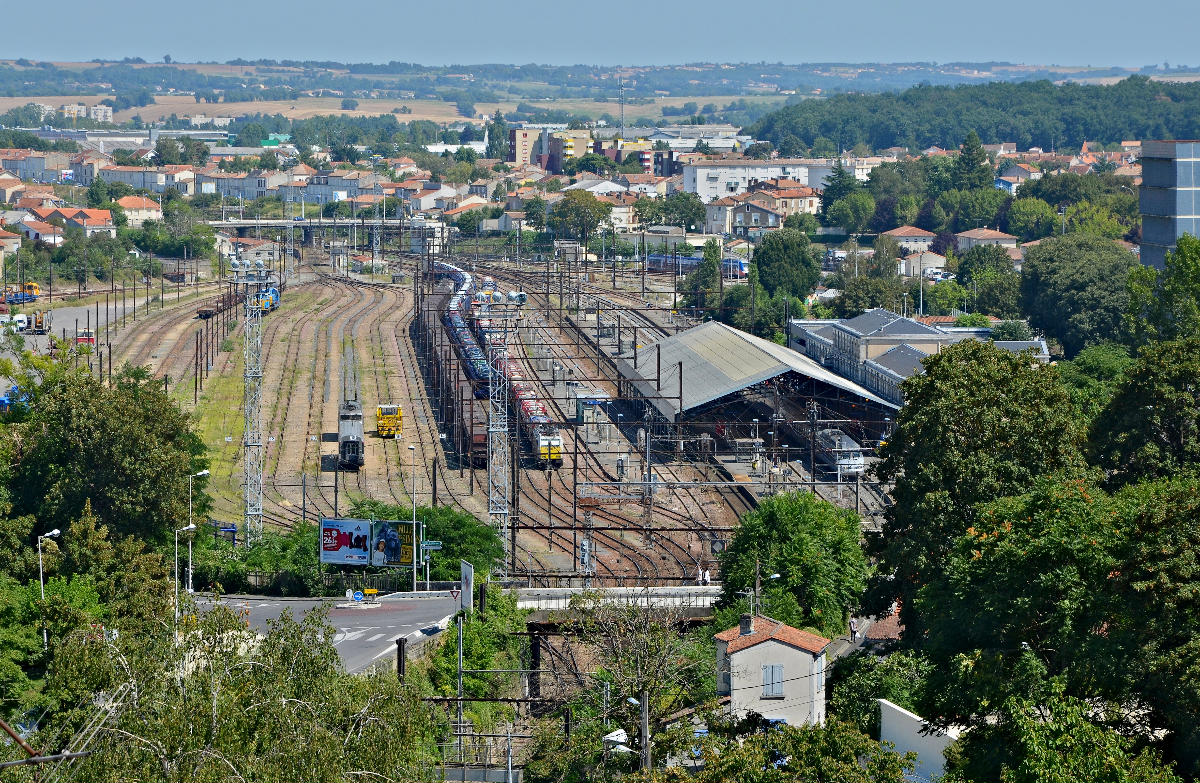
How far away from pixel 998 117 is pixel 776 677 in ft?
474

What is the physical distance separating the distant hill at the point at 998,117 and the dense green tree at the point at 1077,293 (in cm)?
8652

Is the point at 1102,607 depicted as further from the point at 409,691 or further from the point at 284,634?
the point at 284,634

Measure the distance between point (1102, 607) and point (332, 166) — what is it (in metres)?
123

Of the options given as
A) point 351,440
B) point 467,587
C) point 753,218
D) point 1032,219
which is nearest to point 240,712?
point 467,587

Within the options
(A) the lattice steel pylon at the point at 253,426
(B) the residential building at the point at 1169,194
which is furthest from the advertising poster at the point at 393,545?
(B) the residential building at the point at 1169,194

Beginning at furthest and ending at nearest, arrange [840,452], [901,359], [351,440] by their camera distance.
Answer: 1. [901,359]
2. [351,440]
3. [840,452]

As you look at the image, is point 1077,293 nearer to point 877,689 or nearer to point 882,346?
point 882,346

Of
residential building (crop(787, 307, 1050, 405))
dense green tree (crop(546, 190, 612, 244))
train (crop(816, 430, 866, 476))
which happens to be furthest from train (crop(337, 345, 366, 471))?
dense green tree (crop(546, 190, 612, 244))

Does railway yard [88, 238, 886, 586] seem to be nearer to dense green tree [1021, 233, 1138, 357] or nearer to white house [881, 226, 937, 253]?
dense green tree [1021, 233, 1138, 357]

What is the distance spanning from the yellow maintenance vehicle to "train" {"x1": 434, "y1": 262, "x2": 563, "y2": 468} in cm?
193

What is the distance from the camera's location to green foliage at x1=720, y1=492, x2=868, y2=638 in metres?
22.9

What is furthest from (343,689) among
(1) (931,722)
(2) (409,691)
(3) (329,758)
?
(1) (931,722)

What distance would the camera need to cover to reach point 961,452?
2239cm

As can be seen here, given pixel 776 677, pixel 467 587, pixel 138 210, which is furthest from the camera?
pixel 138 210
